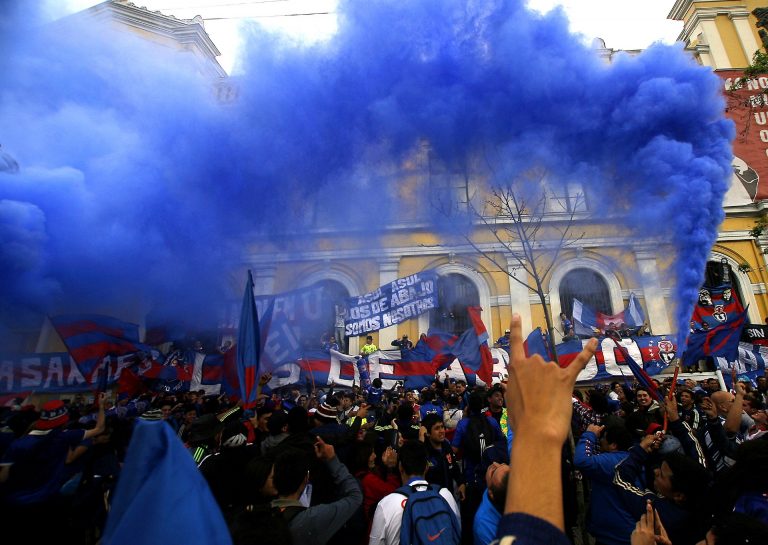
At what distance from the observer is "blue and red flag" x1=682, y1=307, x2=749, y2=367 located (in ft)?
30.1

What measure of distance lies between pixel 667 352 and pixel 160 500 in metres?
13.6

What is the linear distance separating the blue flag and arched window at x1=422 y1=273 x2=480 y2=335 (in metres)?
14.6

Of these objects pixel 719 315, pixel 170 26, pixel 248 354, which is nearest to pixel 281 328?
pixel 248 354

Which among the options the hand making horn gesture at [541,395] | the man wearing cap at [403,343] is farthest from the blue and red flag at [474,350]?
the hand making horn gesture at [541,395]

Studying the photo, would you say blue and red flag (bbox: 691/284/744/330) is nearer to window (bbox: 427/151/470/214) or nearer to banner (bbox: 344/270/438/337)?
window (bbox: 427/151/470/214)

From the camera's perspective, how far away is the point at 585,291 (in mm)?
16031

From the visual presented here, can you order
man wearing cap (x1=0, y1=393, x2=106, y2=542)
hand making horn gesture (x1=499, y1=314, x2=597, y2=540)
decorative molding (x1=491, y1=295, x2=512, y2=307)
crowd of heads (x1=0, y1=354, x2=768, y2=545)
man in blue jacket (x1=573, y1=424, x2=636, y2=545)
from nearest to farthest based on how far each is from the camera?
hand making horn gesture (x1=499, y1=314, x2=597, y2=540)
crowd of heads (x1=0, y1=354, x2=768, y2=545)
man in blue jacket (x1=573, y1=424, x2=636, y2=545)
man wearing cap (x1=0, y1=393, x2=106, y2=542)
decorative molding (x1=491, y1=295, x2=512, y2=307)

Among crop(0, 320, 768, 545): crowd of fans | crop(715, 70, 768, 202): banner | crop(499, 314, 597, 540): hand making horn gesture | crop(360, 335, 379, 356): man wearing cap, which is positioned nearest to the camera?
crop(499, 314, 597, 540): hand making horn gesture

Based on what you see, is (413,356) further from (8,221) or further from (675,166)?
(8,221)

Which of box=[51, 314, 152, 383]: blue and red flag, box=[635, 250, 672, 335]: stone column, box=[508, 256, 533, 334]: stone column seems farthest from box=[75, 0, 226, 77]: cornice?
box=[635, 250, 672, 335]: stone column

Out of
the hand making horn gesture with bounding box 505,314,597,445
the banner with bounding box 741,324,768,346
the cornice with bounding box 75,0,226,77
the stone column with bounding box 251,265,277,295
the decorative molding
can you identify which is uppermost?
the cornice with bounding box 75,0,226,77

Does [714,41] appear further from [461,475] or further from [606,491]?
[606,491]

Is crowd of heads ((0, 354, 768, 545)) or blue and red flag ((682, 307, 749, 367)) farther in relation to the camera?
blue and red flag ((682, 307, 749, 367))

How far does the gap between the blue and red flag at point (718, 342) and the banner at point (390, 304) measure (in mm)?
7330
